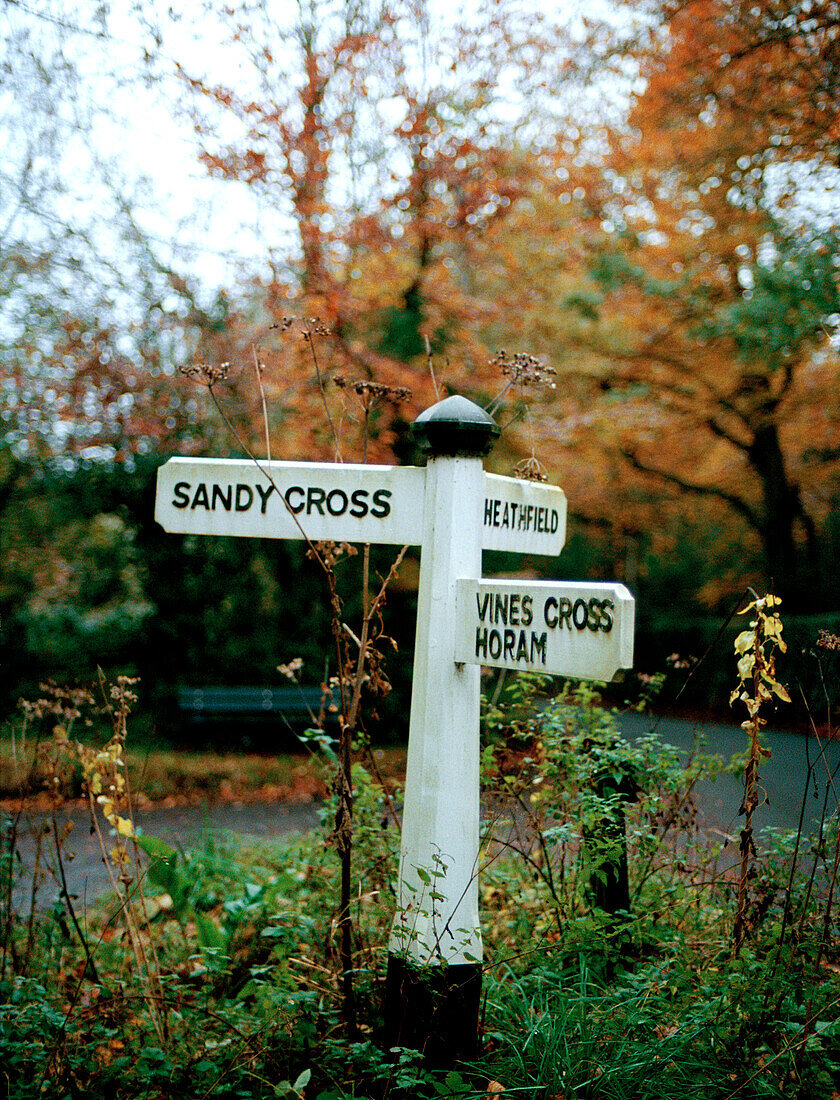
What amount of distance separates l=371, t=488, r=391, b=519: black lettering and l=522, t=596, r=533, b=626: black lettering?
51 centimetres

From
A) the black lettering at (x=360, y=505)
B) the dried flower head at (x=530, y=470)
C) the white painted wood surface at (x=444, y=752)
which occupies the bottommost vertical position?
the white painted wood surface at (x=444, y=752)

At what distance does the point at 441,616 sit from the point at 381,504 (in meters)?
0.37

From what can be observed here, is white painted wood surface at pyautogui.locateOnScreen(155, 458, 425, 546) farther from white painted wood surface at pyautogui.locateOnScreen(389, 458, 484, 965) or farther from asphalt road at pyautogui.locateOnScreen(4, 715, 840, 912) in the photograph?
asphalt road at pyautogui.locateOnScreen(4, 715, 840, 912)

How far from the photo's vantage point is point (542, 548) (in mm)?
2750

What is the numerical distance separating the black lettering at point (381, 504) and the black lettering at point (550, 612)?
0.57m

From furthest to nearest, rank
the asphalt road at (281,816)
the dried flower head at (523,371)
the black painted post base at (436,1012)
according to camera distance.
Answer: the asphalt road at (281,816) < the dried flower head at (523,371) < the black painted post base at (436,1012)

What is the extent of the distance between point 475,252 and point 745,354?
9.67 feet

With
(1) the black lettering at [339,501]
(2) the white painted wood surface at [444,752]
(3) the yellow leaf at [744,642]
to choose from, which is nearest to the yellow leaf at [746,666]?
(3) the yellow leaf at [744,642]

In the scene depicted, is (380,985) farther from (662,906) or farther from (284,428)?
(284,428)

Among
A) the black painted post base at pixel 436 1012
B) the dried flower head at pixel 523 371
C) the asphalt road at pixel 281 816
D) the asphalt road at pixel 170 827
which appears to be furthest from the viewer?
the asphalt road at pixel 170 827

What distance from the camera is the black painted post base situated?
2.27 metres

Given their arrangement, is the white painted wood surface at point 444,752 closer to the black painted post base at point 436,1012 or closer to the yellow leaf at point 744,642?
the black painted post base at point 436,1012

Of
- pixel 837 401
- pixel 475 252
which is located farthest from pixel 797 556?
pixel 475 252

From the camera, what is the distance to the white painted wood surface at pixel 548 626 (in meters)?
2.04
